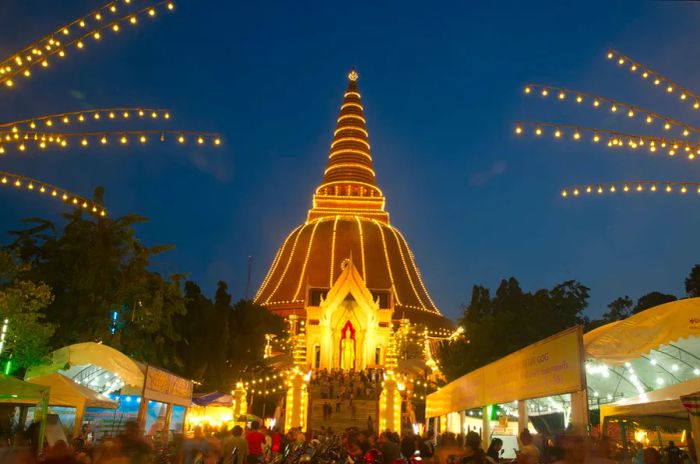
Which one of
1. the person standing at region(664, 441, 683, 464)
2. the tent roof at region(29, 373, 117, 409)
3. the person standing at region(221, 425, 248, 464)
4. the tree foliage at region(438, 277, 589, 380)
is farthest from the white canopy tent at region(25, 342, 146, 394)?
the tree foliage at region(438, 277, 589, 380)

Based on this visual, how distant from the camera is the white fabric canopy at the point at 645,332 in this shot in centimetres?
1161

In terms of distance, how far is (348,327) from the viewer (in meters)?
39.5

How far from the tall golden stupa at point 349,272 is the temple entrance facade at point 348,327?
2.4 inches

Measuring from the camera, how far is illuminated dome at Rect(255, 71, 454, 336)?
51438 mm

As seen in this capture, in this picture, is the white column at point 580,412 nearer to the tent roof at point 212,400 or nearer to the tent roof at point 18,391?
the tent roof at point 18,391

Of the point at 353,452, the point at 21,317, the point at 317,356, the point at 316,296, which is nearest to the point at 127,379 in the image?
the point at 21,317

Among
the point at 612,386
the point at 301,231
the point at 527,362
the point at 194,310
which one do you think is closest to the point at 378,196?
the point at 301,231

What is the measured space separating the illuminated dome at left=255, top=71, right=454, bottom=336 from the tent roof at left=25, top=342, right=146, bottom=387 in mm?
32272

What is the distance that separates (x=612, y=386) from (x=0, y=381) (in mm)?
13408

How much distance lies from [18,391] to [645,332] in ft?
38.6

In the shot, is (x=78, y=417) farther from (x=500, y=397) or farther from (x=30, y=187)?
(x=500, y=397)

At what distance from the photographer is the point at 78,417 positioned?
1416 cm


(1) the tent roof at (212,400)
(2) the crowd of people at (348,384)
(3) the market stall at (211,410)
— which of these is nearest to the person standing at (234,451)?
(3) the market stall at (211,410)

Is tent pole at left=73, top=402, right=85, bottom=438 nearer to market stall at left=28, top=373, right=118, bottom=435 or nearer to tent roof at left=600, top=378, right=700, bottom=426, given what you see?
market stall at left=28, top=373, right=118, bottom=435
